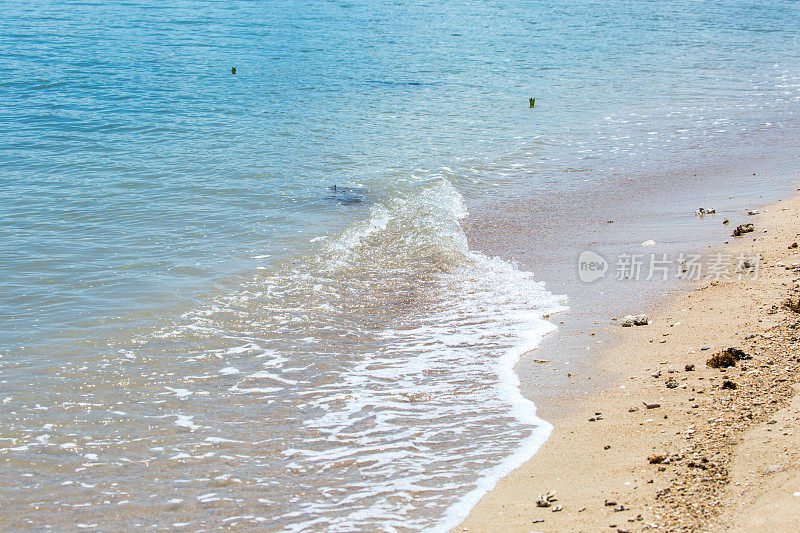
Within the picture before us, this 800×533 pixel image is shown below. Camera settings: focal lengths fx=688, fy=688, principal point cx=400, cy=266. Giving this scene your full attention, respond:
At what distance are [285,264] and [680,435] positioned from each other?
19.4ft

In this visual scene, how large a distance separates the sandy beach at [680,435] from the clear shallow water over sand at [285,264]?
1.38 ft

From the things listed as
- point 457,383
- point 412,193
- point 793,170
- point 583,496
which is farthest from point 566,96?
point 583,496

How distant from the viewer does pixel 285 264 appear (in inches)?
378

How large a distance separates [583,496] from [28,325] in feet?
20.9

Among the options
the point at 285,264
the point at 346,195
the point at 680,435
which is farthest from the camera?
the point at 346,195

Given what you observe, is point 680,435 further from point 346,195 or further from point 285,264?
point 346,195

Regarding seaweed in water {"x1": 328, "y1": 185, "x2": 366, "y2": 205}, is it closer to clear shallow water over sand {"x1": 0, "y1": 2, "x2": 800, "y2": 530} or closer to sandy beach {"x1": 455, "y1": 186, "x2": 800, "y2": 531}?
clear shallow water over sand {"x1": 0, "y1": 2, "x2": 800, "y2": 530}

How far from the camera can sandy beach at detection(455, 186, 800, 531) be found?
14.0 feet

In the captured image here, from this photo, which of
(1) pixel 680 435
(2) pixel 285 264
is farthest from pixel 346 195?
(1) pixel 680 435

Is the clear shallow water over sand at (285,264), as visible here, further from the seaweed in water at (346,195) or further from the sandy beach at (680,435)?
the sandy beach at (680,435)

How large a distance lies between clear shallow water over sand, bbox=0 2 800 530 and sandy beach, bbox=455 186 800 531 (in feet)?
1.38

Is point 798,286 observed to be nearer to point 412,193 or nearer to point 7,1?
point 412,193

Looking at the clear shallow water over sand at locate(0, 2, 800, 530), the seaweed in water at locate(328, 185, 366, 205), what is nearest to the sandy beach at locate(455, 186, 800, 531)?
the clear shallow water over sand at locate(0, 2, 800, 530)

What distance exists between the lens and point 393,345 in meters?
7.40
